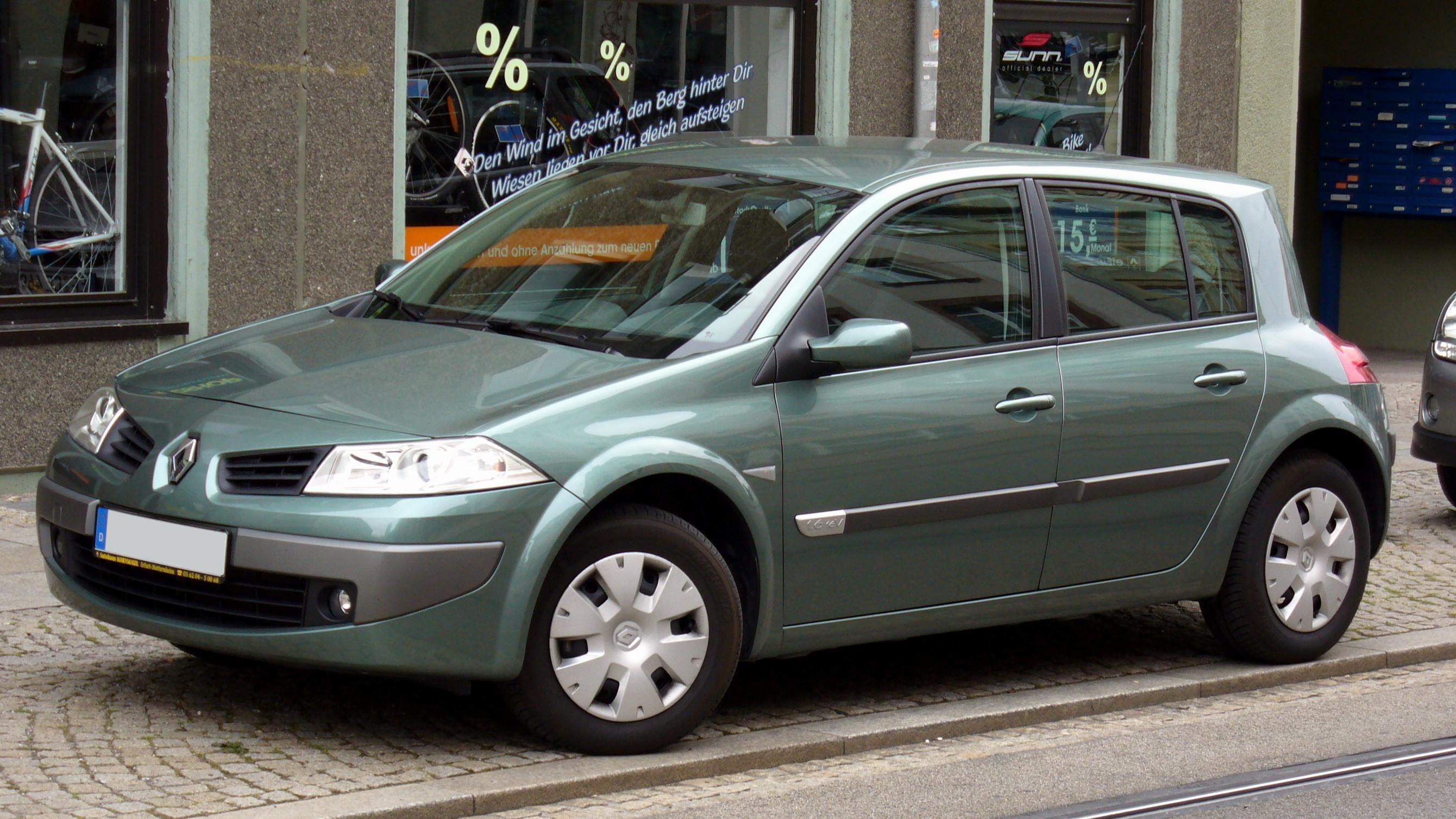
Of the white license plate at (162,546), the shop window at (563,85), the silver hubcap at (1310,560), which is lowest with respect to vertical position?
the silver hubcap at (1310,560)

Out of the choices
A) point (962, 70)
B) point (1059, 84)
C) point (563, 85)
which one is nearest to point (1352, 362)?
point (563, 85)

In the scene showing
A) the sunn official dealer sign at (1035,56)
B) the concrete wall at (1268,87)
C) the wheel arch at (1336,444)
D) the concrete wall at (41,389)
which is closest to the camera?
the wheel arch at (1336,444)

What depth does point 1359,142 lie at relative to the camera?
58.7ft

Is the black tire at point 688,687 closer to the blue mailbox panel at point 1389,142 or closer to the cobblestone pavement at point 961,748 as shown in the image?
the cobblestone pavement at point 961,748

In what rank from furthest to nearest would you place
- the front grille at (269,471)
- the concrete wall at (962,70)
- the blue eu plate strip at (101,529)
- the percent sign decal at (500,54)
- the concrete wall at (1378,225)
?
the concrete wall at (1378,225) → the concrete wall at (962,70) → the percent sign decal at (500,54) → the blue eu plate strip at (101,529) → the front grille at (269,471)

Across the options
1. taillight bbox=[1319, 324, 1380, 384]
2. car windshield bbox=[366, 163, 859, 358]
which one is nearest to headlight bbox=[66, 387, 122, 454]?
car windshield bbox=[366, 163, 859, 358]

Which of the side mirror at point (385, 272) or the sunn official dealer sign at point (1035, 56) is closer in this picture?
the side mirror at point (385, 272)

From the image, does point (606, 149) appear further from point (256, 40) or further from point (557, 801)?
point (557, 801)

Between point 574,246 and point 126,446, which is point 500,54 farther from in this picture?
point 126,446

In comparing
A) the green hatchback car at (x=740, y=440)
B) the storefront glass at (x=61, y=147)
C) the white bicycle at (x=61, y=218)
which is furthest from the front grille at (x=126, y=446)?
the white bicycle at (x=61, y=218)

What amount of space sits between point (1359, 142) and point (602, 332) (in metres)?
13.9

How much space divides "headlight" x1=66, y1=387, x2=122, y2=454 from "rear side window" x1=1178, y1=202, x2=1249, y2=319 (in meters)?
3.38

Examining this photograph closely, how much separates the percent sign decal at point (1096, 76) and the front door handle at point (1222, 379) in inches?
308

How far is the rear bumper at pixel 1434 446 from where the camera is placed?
9.64 m
